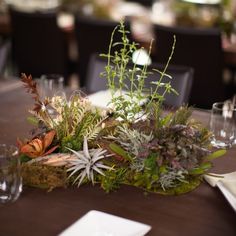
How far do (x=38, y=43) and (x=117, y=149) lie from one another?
2385mm

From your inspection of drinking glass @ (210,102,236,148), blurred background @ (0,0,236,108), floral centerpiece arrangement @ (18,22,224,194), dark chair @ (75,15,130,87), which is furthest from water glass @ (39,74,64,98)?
dark chair @ (75,15,130,87)

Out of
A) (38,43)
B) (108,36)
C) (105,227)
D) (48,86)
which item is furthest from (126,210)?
(38,43)

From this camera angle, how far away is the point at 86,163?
1.19 m

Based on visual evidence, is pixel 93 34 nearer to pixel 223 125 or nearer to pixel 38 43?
pixel 38 43

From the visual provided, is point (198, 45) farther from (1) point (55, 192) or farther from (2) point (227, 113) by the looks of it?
(1) point (55, 192)

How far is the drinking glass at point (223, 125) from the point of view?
1486 millimetres

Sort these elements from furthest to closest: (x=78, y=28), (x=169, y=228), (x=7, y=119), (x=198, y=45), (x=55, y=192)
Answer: (x=78, y=28) → (x=198, y=45) → (x=7, y=119) → (x=55, y=192) → (x=169, y=228)

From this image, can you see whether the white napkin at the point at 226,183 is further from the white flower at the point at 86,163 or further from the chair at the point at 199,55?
the chair at the point at 199,55

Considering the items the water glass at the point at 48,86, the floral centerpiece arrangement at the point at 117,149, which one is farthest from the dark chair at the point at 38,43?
the floral centerpiece arrangement at the point at 117,149

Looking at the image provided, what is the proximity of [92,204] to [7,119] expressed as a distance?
63 centimetres

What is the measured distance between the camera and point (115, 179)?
3.88 ft

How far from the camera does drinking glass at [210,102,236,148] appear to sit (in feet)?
4.88

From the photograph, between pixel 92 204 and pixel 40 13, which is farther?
pixel 40 13

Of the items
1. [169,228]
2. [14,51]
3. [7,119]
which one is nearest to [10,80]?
[7,119]
